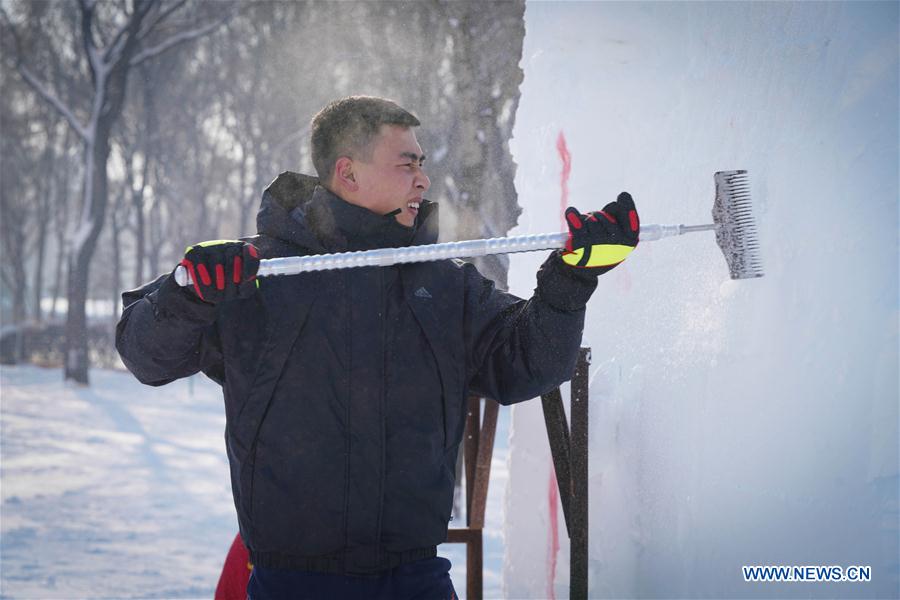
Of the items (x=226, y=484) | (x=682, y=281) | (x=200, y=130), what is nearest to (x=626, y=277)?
(x=682, y=281)

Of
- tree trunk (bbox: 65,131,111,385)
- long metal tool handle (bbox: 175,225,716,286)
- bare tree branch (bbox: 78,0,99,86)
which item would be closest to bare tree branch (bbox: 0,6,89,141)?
tree trunk (bbox: 65,131,111,385)

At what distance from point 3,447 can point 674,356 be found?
658 cm

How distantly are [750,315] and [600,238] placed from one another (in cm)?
111

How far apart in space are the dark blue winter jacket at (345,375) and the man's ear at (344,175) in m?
0.07

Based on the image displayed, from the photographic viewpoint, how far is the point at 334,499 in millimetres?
1833

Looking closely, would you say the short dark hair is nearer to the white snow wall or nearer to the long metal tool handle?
the long metal tool handle

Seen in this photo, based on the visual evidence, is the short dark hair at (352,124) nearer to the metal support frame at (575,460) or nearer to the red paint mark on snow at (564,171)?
the metal support frame at (575,460)

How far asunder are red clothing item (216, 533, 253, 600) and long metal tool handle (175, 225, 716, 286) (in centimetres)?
93

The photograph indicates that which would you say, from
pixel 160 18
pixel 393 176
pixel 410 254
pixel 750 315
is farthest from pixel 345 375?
pixel 160 18

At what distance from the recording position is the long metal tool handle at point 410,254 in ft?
6.24

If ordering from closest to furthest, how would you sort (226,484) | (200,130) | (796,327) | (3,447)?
(796,327)
(226,484)
(3,447)
(200,130)

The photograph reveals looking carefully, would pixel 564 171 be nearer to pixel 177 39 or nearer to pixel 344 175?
pixel 344 175

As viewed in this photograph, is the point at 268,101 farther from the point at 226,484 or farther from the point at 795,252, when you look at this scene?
the point at 795,252

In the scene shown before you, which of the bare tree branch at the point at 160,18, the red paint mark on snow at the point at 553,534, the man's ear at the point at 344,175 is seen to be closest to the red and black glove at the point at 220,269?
the man's ear at the point at 344,175
